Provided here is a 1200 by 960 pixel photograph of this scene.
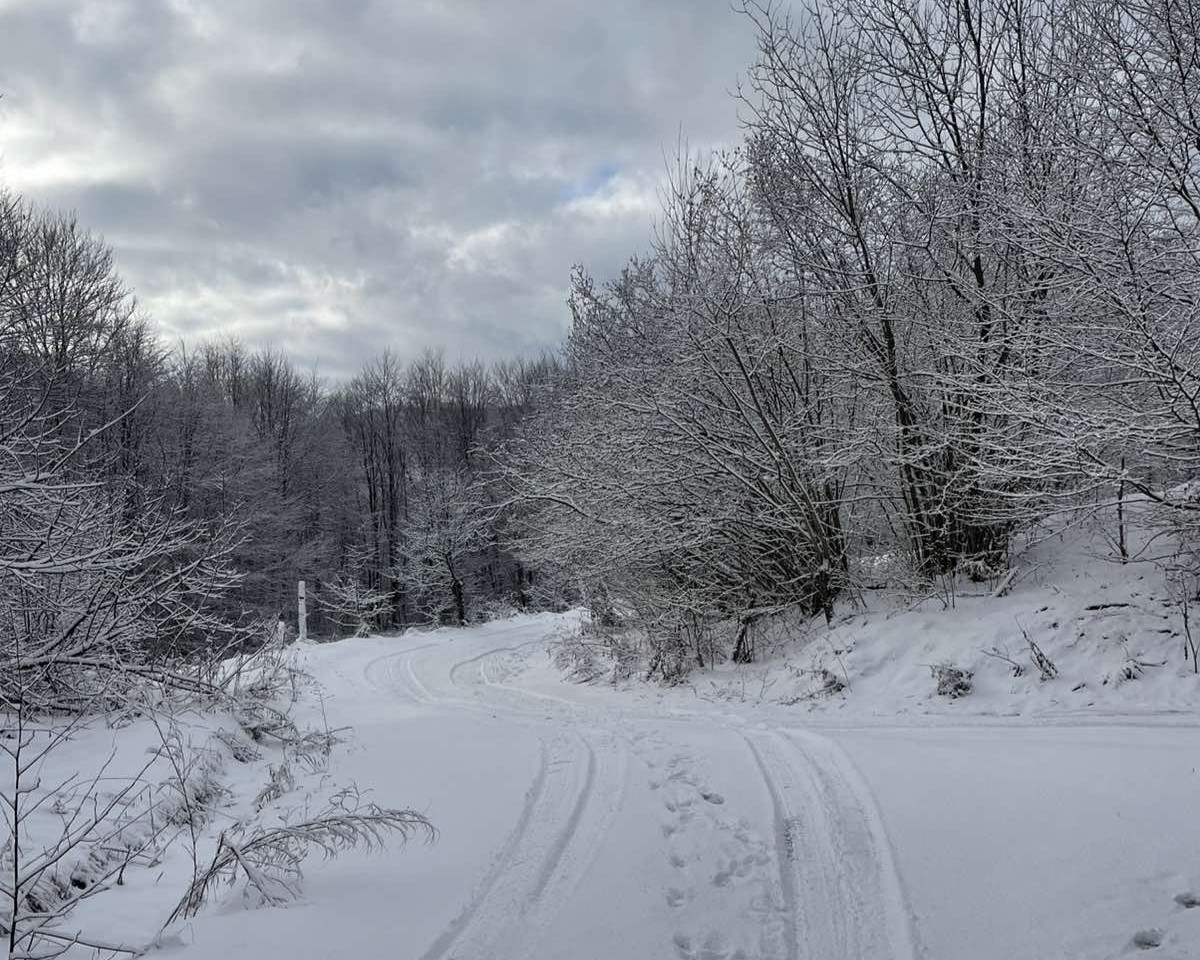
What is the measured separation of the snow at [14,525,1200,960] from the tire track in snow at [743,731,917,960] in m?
0.02

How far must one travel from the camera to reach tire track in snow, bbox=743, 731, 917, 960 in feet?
10.8

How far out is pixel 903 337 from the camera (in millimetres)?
10320

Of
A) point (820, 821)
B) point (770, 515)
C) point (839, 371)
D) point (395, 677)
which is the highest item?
point (839, 371)

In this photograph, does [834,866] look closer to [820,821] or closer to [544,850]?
[820,821]

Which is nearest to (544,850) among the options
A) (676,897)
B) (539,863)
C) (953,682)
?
(539,863)

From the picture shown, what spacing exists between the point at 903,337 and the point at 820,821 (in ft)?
24.7

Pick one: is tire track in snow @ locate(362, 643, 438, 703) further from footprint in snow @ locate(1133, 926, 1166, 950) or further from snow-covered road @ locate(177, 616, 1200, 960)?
footprint in snow @ locate(1133, 926, 1166, 950)

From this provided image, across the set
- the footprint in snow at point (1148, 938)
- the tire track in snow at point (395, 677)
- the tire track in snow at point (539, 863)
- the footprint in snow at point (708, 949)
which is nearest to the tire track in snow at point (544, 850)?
the tire track in snow at point (539, 863)

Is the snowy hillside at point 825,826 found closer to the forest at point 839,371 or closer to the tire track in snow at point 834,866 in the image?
the tire track in snow at point 834,866

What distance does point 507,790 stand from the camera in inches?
224

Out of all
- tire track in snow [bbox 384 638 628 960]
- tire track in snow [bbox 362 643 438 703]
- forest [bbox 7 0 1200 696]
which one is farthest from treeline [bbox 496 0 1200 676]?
tire track in snow [bbox 384 638 628 960]

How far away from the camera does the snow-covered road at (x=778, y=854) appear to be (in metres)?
3.29

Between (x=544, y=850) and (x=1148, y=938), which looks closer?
(x=1148, y=938)

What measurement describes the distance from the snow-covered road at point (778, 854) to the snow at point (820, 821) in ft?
0.06
